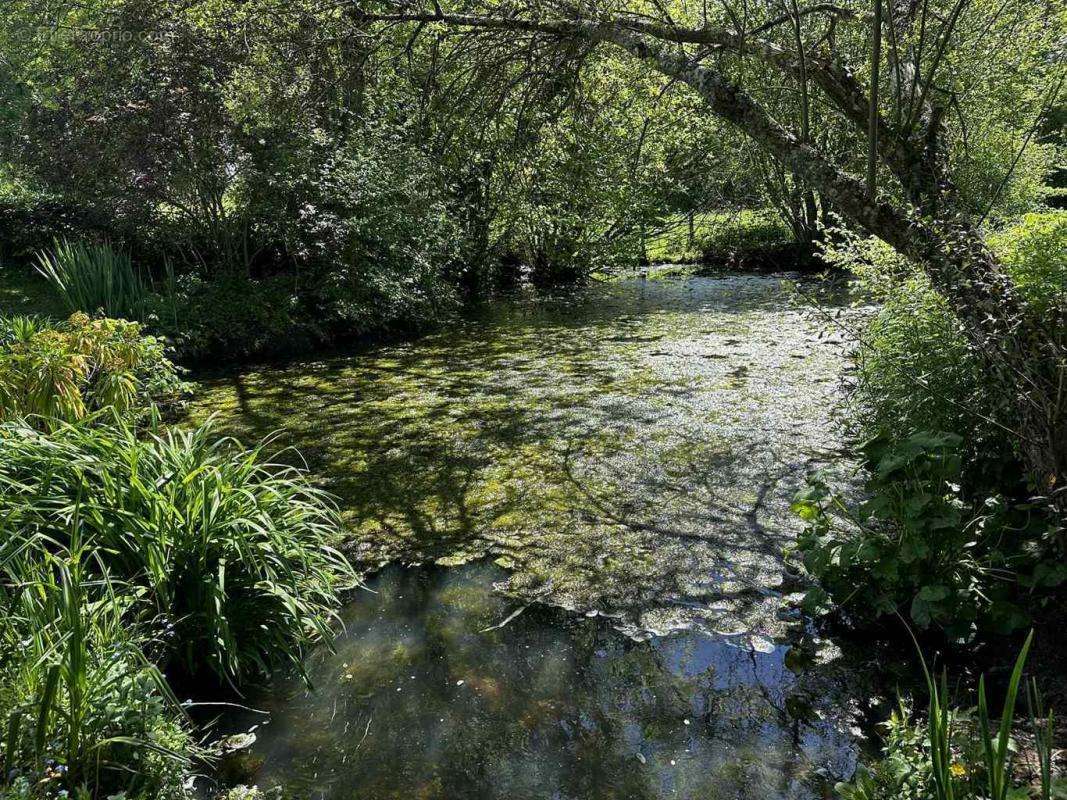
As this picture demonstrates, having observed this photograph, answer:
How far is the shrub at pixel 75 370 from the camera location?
444 cm

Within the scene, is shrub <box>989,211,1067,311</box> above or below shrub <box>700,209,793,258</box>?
below

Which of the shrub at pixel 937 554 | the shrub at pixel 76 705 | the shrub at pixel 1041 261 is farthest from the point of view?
the shrub at pixel 1041 261

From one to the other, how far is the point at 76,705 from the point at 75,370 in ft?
10.8

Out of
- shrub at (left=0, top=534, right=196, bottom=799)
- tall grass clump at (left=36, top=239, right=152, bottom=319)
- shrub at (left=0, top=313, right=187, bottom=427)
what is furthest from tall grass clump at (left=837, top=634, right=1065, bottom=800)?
tall grass clump at (left=36, top=239, right=152, bottom=319)

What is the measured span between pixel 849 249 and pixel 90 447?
4792 mm

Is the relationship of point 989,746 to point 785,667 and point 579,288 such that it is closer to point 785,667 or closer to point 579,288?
point 785,667

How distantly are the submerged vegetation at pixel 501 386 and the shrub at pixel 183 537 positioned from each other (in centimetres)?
2

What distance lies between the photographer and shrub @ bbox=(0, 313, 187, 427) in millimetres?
4441

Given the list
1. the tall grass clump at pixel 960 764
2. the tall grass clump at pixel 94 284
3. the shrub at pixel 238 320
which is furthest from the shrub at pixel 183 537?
the shrub at pixel 238 320

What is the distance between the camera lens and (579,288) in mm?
15250

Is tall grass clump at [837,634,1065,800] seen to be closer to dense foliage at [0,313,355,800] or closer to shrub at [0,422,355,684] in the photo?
dense foliage at [0,313,355,800]

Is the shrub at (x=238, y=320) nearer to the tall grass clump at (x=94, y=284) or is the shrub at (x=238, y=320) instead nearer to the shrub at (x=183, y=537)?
the tall grass clump at (x=94, y=284)

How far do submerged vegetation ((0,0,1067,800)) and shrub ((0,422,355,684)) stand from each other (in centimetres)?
2

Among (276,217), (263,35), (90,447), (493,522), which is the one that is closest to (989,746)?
(493,522)
